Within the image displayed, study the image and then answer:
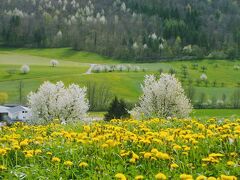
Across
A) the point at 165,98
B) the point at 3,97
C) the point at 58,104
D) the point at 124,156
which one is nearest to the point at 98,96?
the point at 3,97

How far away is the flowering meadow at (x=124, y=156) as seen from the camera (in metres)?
8.58

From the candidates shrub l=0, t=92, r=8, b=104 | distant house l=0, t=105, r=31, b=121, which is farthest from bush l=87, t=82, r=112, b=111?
shrub l=0, t=92, r=8, b=104

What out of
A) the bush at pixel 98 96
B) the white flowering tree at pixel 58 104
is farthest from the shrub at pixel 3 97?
the white flowering tree at pixel 58 104

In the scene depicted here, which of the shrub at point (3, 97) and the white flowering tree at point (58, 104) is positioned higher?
the white flowering tree at point (58, 104)

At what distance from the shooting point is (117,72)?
191 m

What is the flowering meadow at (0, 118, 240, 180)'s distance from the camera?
8578 mm

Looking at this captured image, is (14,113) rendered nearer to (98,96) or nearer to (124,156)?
(98,96)

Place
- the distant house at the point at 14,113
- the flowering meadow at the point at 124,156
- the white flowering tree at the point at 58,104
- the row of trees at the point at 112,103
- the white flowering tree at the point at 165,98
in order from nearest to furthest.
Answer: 1. the flowering meadow at the point at 124,156
2. the white flowering tree at the point at 165,98
3. the row of trees at the point at 112,103
4. the white flowering tree at the point at 58,104
5. the distant house at the point at 14,113

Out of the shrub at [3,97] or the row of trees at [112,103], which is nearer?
the row of trees at [112,103]

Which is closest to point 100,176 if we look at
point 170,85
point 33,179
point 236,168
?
point 33,179

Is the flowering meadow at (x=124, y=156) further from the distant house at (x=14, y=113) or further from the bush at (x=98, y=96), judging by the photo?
the bush at (x=98, y=96)

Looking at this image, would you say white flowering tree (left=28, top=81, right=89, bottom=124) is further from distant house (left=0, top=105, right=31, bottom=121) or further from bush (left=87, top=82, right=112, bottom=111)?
bush (left=87, top=82, right=112, bottom=111)

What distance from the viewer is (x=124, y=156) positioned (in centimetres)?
986

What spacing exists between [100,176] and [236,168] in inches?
101
